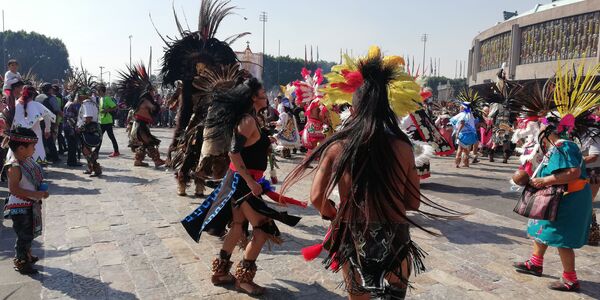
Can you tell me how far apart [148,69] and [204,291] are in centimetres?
706

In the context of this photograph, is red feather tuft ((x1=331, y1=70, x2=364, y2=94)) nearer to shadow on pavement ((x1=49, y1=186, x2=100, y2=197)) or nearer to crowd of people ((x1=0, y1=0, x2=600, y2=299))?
crowd of people ((x1=0, y1=0, x2=600, y2=299))

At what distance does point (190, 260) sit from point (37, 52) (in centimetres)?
7470

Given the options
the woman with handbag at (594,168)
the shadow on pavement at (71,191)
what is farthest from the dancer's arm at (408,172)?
the shadow on pavement at (71,191)

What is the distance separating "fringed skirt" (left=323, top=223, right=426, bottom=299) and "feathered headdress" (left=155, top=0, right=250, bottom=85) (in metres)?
5.02

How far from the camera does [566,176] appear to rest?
386 cm

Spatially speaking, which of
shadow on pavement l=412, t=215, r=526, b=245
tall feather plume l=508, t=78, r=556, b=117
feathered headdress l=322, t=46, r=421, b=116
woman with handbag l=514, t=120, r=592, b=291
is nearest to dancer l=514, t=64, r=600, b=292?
woman with handbag l=514, t=120, r=592, b=291

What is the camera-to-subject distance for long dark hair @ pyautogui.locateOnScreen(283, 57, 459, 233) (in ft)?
7.79

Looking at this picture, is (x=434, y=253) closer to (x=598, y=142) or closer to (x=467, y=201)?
(x=598, y=142)

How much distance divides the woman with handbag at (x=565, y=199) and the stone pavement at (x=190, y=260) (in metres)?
0.33

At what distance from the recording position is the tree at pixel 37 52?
64.8 meters

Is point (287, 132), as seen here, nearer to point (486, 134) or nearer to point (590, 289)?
point (486, 134)

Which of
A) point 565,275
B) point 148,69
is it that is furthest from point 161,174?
point 565,275

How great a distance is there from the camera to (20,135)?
4117mm

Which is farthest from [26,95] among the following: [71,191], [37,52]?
[37,52]
